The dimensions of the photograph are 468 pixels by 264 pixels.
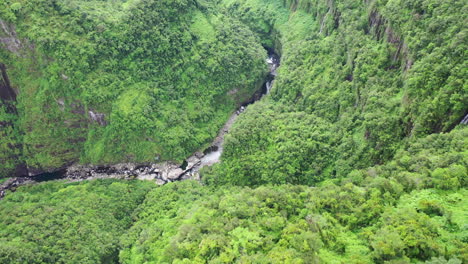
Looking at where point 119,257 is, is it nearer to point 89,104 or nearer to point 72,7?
point 89,104

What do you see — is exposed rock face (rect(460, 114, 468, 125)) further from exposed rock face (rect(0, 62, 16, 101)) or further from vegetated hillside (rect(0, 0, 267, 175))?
exposed rock face (rect(0, 62, 16, 101))

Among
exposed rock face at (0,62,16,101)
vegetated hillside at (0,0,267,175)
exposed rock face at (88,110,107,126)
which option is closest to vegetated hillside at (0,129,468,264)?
vegetated hillside at (0,0,267,175)

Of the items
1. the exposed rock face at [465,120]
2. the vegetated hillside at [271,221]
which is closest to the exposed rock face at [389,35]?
the exposed rock face at [465,120]

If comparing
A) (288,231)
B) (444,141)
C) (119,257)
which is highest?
(444,141)

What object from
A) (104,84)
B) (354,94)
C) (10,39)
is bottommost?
(354,94)

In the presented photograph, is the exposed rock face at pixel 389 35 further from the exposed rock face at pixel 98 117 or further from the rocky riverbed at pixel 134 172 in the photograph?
the exposed rock face at pixel 98 117

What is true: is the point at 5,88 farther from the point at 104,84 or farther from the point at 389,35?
the point at 389,35

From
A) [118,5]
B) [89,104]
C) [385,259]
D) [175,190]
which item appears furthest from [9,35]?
[385,259]

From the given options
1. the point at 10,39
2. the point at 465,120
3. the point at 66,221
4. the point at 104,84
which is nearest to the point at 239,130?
the point at 104,84
